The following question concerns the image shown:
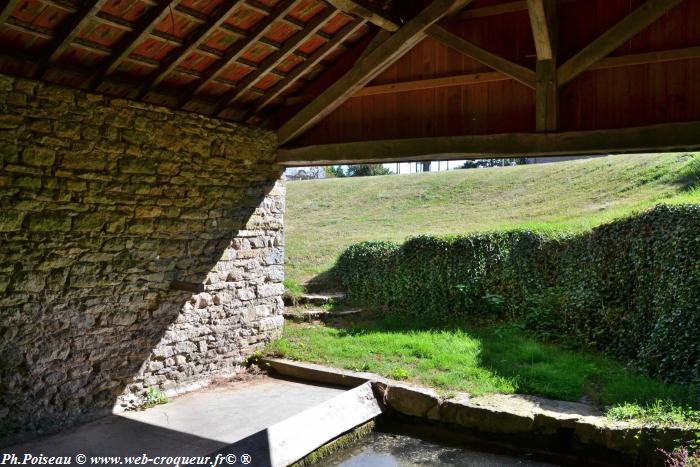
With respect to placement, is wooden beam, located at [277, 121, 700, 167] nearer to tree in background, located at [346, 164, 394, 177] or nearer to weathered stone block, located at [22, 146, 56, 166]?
weathered stone block, located at [22, 146, 56, 166]

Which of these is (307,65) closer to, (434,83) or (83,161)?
(434,83)

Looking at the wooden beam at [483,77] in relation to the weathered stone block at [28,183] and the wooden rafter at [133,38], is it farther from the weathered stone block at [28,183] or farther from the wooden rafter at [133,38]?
the weathered stone block at [28,183]

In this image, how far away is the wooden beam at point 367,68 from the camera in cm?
559

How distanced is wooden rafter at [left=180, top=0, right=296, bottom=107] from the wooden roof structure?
0.05ft

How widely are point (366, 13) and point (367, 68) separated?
2.54 ft

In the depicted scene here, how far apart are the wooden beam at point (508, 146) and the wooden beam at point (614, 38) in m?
0.62

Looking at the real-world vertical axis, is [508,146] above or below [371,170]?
below

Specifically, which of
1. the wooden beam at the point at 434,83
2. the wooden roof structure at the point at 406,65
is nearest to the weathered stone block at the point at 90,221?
the wooden roof structure at the point at 406,65

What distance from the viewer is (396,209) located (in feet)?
46.8

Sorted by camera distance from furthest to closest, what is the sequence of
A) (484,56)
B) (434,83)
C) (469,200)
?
(469,200), (434,83), (484,56)

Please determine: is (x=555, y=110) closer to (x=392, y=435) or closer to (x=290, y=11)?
(x=290, y=11)

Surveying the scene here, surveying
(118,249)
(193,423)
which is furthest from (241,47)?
(193,423)

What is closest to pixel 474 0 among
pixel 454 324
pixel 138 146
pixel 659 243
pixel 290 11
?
pixel 290 11

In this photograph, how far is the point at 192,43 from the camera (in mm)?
5145
